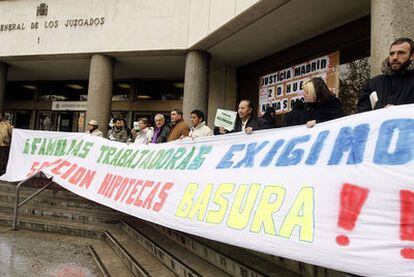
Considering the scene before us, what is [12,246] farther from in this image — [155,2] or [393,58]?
[155,2]

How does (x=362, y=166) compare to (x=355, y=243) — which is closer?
(x=355, y=243)

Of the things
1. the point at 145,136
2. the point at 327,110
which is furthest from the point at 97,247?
the point at 327,110

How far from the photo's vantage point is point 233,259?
3.77 metres

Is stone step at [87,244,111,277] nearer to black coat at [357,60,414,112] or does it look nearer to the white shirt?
the white shirt

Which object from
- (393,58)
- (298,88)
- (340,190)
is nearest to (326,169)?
(340,190)

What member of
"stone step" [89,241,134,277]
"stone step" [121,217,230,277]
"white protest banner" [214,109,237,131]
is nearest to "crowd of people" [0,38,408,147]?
"white protest banner" [214,109,237,131]

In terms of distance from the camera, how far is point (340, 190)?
273 cm

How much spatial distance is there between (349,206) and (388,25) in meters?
3.90

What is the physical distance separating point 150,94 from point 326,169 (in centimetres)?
1406

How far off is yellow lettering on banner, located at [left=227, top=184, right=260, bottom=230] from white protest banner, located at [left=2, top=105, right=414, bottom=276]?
0.03 ft

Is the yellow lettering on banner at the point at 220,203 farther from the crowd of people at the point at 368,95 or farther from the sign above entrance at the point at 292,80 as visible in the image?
the sign above entrance at the point at 292,80

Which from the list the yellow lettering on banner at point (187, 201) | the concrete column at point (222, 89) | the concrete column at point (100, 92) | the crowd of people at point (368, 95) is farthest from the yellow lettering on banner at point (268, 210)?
the concrete column at point (222, 89)

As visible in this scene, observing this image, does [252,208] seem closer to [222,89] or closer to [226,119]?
[226,119]

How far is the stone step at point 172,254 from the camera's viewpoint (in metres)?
3.97
